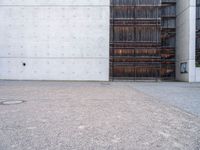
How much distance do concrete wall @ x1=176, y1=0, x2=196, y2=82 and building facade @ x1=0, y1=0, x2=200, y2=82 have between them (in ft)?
1.14

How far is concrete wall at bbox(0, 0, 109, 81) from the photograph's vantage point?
23.9 m

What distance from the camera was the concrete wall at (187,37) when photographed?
22.6 meters

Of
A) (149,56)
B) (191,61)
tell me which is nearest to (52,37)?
(149,56)

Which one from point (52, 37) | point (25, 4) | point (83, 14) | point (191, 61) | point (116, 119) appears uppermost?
point (25, 4)

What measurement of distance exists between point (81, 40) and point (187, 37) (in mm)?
14436

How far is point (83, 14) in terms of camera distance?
78.7ft

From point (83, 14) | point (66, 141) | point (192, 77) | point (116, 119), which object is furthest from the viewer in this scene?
point (83, 14)

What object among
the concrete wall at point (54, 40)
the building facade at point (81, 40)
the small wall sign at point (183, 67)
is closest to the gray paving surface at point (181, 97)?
the building facade at point (81, 40)

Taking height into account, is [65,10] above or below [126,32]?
above

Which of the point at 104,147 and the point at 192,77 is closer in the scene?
the point at 104,147

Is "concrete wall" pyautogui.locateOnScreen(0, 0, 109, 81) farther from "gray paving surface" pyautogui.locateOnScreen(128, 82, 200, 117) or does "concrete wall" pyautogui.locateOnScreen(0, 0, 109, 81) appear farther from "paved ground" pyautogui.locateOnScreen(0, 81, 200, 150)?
"paved ground" pyautogui.locateOnScreen(0, 81, 200, 150)

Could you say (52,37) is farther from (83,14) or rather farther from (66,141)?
(66,141)

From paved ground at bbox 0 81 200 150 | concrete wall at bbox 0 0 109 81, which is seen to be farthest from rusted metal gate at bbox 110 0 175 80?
paved ground at bbox 0 81 200 150

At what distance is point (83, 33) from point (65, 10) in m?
4.09
